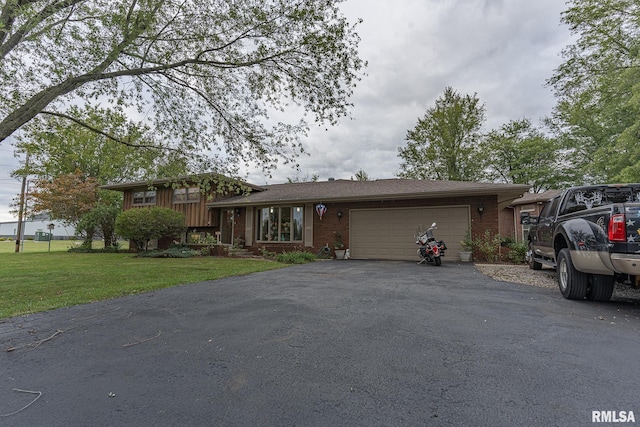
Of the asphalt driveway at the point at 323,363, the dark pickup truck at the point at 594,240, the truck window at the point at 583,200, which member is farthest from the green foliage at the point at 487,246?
the asphalt driveway at the point at 323,363

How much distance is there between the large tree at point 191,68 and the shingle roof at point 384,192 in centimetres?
488

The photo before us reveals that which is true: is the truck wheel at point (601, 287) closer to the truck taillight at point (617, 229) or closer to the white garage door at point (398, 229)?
the truck taillight at point (617, 229)

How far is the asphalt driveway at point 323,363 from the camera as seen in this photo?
1777 mm

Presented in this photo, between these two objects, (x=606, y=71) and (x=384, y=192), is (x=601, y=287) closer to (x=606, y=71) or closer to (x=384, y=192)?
(x=384, y=192)

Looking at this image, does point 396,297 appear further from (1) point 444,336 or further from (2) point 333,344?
(2) point 333,344

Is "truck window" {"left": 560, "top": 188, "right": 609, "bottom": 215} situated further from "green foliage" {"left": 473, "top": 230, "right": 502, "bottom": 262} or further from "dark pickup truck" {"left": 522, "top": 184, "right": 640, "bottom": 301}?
"green foliage" {"left": 473, "top": 230, "right": 502, "bottom": 262}

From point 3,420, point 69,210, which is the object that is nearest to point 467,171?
point 3,420

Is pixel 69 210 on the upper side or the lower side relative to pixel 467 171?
lower

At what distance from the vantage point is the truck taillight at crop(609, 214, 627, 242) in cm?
361

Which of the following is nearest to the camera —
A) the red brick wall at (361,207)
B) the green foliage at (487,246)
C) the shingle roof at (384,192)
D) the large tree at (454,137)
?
the shingle roof at (384,192)

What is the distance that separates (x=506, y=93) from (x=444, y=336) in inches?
660

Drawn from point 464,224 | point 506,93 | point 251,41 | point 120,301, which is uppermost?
point 506,93

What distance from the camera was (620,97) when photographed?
11766 millimetres

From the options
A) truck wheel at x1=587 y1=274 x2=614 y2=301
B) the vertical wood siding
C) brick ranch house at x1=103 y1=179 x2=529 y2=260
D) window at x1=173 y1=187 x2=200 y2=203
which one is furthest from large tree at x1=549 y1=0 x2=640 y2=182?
window at x1=173 y1=187 x2=200 y2=203
